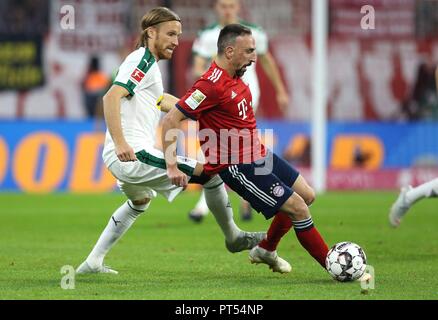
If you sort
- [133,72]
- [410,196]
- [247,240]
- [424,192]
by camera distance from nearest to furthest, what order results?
1. [133,72]
2. [247,240]
3. [424,192]
4. [410,196]

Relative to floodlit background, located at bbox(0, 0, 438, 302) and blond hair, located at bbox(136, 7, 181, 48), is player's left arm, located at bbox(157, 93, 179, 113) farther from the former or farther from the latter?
floodlit background, located at bbox(0, 0, 438, 302)

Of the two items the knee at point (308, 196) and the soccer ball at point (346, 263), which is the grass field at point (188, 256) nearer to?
Result: the soccer ball at point (346, 263)

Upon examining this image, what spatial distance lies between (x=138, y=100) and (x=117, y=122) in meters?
0.44

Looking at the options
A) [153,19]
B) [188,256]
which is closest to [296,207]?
[153,19]

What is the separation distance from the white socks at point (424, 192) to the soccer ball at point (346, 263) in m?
2.43

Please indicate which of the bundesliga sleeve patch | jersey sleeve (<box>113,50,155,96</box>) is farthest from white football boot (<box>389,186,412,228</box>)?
jersey sleeve (<box>113,50,155,96</box>)

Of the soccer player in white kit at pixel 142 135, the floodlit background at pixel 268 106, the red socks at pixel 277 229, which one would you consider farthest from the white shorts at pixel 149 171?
the floodlit background at pixel 268 106

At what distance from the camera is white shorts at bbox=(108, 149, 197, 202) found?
25.6ft

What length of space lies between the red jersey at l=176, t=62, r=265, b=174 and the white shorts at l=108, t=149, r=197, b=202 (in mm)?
229

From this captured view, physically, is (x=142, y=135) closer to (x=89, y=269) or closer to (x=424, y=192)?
(x=89, y=269)

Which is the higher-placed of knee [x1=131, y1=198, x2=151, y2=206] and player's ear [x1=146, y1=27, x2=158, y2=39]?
player's ear [x1=146, y1=27, x2=158, y2=39]

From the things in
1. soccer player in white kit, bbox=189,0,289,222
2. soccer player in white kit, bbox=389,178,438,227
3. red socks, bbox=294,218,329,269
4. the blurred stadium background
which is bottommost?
red socks, bbox=294,218,329,269

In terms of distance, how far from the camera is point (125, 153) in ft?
24.6
